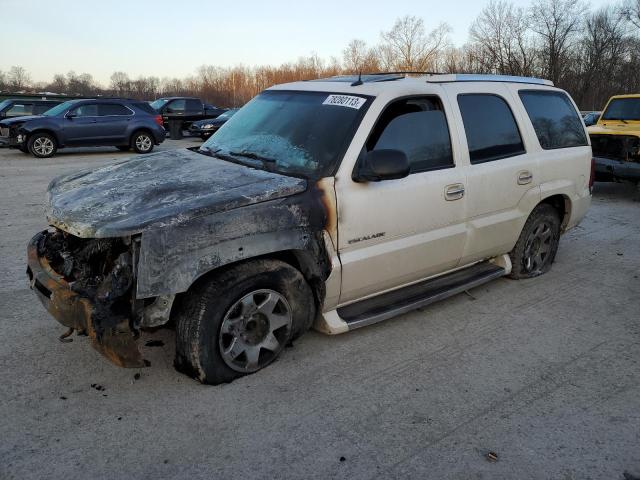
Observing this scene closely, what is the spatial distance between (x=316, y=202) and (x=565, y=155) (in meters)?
2.98

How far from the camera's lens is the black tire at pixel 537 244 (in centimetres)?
490

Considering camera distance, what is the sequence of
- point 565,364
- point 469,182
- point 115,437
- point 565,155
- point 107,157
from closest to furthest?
point 115,437 < point 565,364 < point 469,182 < point 565,155 < point 107,157

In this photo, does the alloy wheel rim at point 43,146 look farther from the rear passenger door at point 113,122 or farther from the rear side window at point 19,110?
the rear side window at point 19,110

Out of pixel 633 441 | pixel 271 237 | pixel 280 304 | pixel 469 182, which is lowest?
pixel 633 441

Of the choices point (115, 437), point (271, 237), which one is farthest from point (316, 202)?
point (115, 437)

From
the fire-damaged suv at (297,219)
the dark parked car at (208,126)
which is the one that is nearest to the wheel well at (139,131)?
the dark parked car at (208,126)

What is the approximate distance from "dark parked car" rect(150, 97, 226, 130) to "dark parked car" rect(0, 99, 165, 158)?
236 inches

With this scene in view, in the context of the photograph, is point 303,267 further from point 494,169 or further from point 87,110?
point 87,110

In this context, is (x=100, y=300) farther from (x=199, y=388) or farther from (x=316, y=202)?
(x=316, y=202)

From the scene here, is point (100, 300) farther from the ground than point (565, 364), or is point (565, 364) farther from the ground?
point (100, 300)

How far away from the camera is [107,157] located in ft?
49.9

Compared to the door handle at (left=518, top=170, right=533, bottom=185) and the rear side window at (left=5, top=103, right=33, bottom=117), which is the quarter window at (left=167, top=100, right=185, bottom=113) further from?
the door handle at (left=518, top=170, right=533, bottom=185)

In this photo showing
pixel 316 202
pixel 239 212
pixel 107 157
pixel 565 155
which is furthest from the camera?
pixel 107 157

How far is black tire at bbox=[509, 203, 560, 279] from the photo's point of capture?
4.90 meters
